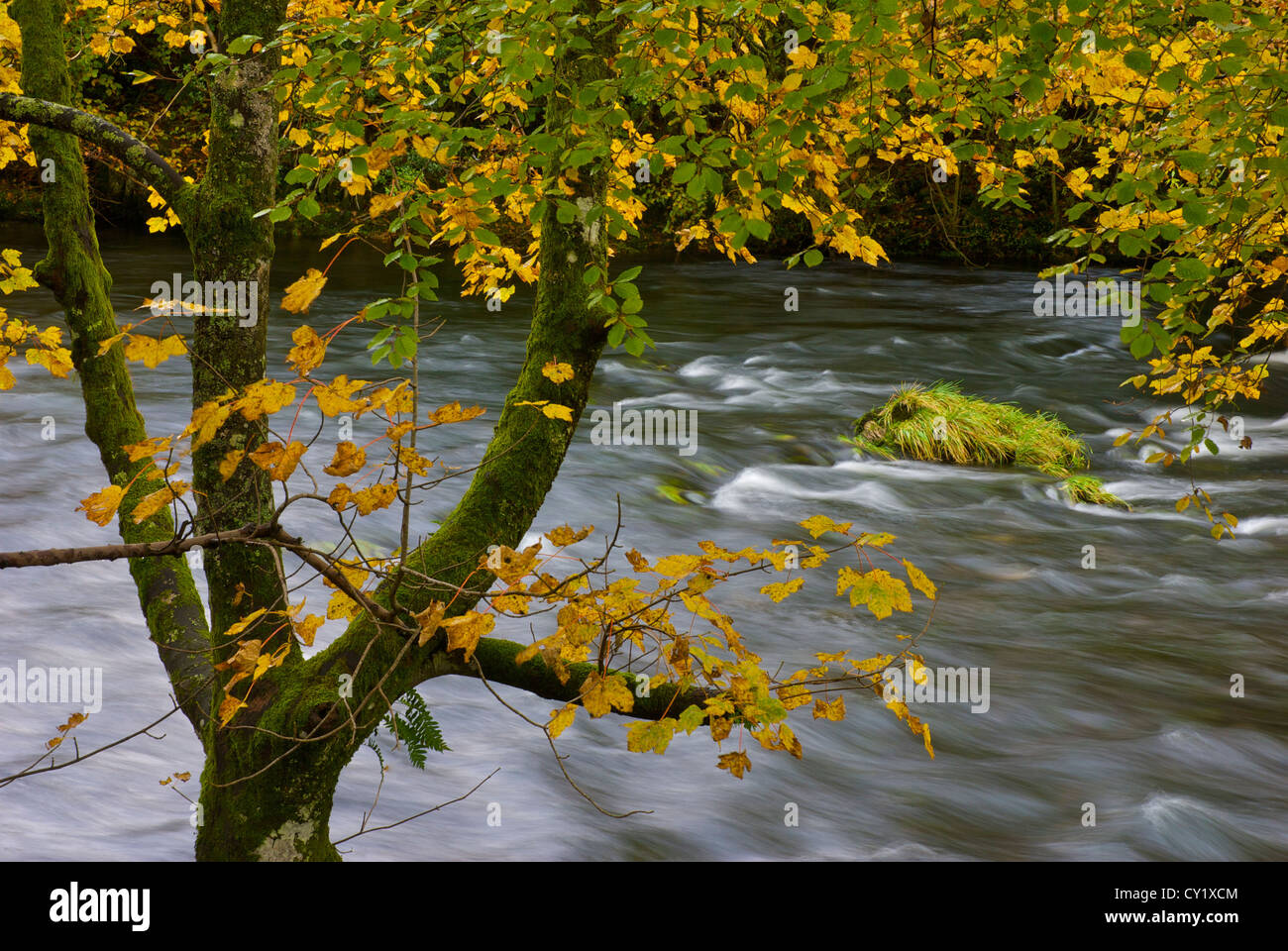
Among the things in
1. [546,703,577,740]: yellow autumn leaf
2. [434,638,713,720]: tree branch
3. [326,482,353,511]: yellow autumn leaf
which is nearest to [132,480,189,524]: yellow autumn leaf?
[326,482,353,511]: yellow autumn leaf

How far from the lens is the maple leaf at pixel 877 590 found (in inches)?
111

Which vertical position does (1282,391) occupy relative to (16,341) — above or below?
below

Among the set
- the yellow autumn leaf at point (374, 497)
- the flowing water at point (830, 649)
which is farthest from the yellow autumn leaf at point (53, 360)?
the flowing water at point (830, 649)

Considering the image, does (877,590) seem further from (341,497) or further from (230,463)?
(230,463)

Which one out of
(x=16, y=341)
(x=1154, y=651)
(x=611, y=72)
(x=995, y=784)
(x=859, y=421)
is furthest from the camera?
(x=859, y=421)

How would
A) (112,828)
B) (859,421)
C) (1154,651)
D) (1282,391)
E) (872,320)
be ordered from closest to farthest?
(112,828) → (1154,651) → (859,421) → (1282,391) → (872,320)

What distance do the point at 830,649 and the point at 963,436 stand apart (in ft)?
17.9

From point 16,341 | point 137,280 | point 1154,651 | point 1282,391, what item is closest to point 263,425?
point 16,341

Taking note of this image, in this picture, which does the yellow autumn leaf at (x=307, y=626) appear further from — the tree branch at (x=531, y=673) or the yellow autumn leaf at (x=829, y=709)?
the yellow autumn leaf at (x=829, y=709)

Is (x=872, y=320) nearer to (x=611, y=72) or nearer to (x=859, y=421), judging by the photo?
(x=859, y=421)

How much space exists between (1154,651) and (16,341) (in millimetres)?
7845

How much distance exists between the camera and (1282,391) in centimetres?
1677

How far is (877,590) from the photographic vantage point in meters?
2.83

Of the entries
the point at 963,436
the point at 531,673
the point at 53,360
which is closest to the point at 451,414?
the point at 531,673
